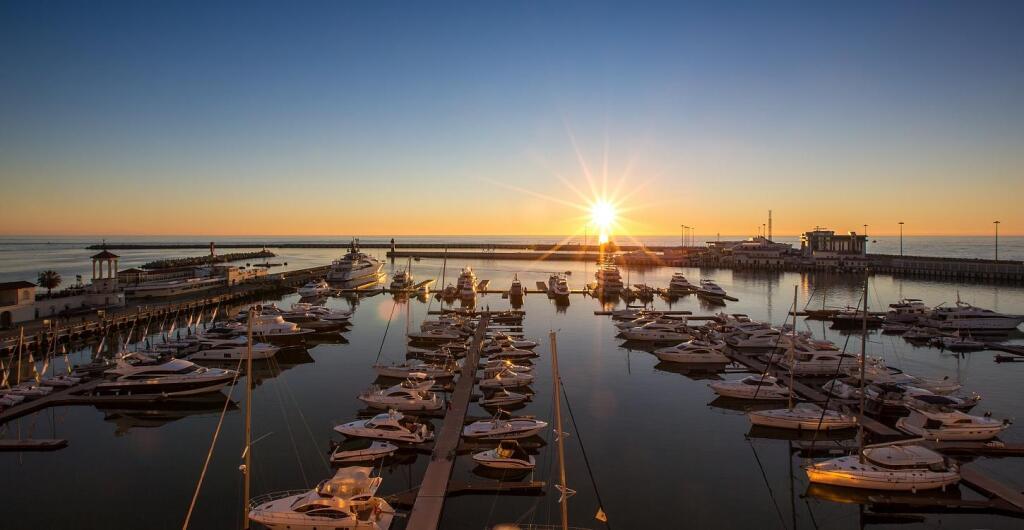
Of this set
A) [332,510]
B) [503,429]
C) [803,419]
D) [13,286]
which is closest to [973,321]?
[803,419]

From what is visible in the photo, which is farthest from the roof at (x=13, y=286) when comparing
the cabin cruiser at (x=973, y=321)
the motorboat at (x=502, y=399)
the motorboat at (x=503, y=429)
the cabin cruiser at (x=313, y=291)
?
the cabin cruiser at (x=973, y=321)

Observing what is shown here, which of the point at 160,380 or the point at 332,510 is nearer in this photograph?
the point at 332,510

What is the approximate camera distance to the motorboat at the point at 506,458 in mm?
18969

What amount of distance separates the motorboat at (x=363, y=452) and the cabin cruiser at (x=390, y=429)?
1.19ft

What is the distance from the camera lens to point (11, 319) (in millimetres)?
39844

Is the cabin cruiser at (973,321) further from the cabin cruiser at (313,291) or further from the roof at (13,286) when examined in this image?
the roof at (13,286)

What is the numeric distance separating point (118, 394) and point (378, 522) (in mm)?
18198

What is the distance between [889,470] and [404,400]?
16963mm

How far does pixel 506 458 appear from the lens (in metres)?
19.0

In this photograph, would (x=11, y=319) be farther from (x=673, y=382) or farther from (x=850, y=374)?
(x=850, y=374)

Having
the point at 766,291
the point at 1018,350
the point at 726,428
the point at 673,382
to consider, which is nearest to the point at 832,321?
the point at 1018,350

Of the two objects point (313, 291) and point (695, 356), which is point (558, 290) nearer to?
point (313, 291)

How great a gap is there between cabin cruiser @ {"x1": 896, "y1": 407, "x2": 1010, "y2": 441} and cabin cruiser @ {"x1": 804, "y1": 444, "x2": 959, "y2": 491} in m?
3.52

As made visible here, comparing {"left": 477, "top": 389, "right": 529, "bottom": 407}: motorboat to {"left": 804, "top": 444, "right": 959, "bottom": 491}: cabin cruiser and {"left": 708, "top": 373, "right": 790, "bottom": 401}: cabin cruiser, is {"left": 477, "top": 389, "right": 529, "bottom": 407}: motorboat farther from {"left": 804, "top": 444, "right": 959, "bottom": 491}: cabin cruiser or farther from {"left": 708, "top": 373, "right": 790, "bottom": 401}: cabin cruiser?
{"left": 804, "top": 444, "right": 959, "bottom": 491}: cabin cruiser
